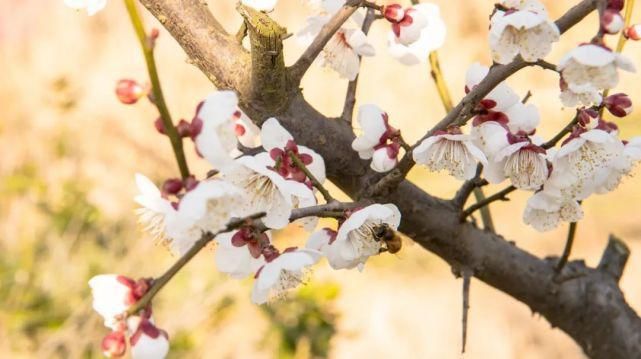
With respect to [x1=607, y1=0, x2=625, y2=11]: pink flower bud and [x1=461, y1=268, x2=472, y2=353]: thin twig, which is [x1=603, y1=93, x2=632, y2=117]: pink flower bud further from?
[x1=461, y1=268, x2=472, y2=353]: thin twig

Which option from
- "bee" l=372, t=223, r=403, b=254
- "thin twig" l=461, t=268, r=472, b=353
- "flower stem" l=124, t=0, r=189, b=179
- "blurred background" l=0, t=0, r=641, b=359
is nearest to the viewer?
"flower stem" l=124, t=0, r=189, b=179

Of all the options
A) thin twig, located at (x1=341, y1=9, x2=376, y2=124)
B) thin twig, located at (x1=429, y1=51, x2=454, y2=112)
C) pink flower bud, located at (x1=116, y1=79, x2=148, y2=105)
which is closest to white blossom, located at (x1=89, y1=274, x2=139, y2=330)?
pink flower bud, located at (x1=116, y1=79, x2=148, y2=105)

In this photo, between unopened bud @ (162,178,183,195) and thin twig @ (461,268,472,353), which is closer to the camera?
unopened bud @ (162,178,183,195)

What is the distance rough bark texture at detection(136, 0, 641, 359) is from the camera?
0.73 metres

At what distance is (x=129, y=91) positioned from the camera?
0.53m

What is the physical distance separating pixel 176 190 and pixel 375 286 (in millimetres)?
2154

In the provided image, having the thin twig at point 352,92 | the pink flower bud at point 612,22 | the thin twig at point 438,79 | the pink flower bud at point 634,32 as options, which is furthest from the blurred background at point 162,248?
the pink flower bud at point 612,22

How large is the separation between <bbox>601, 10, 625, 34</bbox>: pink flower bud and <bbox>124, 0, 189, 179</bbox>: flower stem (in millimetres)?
267

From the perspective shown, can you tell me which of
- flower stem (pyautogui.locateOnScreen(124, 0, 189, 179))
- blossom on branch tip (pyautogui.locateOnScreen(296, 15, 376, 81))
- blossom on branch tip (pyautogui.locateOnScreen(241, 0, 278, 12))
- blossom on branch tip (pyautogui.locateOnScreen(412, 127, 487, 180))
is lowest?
flower stem (pyautogui.locateOnScreen(124, 0, 189, 179))

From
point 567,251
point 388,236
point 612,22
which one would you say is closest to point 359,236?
point 388,236

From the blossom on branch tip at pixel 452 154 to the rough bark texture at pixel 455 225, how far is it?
2cm

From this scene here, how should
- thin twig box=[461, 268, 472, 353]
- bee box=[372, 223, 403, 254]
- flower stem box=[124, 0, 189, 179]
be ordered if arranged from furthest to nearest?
thin twig box=[461, 268, 472, 353], bee box=[372, 223, 403, 254], flower stem box=[124, 0, 189, 179]

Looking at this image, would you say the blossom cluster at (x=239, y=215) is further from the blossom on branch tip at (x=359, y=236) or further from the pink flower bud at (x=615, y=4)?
the pink flower bud at (x=615, y=4)

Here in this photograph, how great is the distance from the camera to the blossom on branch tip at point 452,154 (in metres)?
0.65
